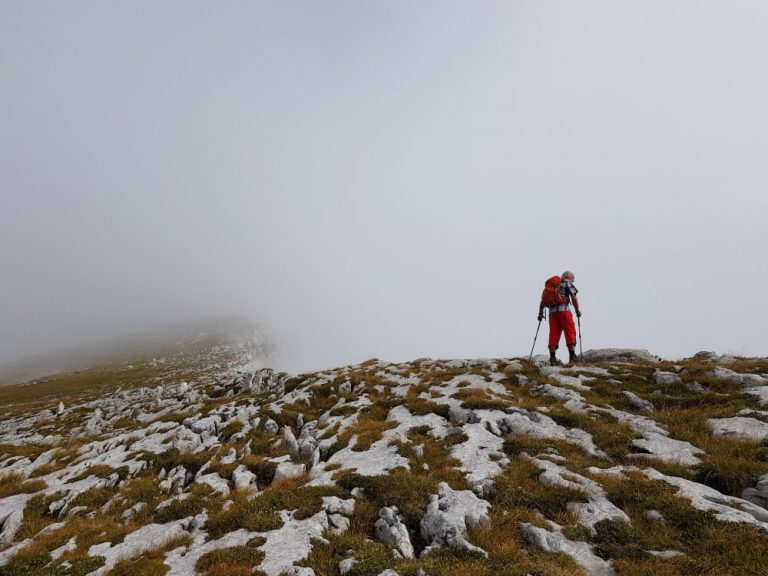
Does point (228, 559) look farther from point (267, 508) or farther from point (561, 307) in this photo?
point (561, 307)

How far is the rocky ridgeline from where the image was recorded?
952cm

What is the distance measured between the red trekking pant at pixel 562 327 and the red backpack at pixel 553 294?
859mm

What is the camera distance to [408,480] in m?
13.2

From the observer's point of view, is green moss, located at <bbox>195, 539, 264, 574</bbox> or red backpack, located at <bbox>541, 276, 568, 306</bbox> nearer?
green moss, located at <bbox>195, 539, 264, 574</bbox>

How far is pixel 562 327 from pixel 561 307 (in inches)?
60.8

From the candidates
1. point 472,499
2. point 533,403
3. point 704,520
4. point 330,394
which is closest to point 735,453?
point 704,520

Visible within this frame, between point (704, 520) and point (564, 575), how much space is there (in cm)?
465

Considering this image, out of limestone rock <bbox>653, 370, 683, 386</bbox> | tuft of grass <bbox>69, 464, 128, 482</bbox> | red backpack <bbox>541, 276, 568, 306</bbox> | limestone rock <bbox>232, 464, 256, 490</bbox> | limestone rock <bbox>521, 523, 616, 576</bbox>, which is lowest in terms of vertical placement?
tuft of grass <bbox>69, 464, 128, 482</bbox>

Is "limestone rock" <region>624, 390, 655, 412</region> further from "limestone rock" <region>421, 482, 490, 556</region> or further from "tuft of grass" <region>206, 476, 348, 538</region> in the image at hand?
"tuft of grass" <region>206, 476, 348, 538</region>

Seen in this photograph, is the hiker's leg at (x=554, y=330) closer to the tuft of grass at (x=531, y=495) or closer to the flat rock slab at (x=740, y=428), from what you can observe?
the flat rock slab at (x=740, y=428)

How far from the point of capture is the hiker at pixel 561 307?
2581 centimetres

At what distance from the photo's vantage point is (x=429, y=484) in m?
12.8

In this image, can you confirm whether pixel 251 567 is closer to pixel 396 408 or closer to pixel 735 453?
pixel 396 408

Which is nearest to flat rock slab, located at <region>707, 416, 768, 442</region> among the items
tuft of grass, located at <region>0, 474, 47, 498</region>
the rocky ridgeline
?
the rocky ridgeline
